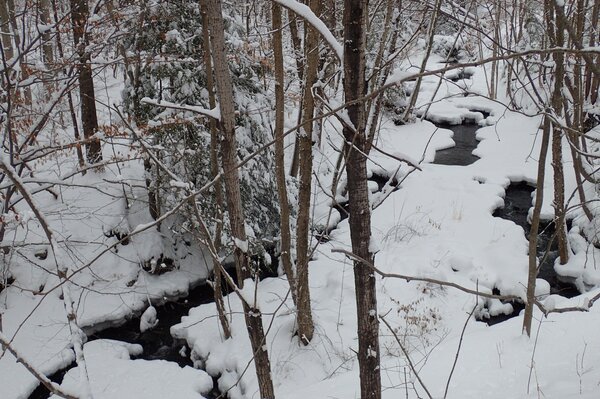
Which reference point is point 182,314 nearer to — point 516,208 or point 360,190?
point 360,190

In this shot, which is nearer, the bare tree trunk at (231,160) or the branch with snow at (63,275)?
the branch with snow at (63,275)

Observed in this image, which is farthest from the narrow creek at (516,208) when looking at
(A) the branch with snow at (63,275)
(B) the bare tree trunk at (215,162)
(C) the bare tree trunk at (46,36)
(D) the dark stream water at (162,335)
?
(C) the bare tree trunk at (46,36)

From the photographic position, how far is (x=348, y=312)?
22.2ft

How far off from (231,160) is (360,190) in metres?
1.04

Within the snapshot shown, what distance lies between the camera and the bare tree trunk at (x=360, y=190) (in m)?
1.68

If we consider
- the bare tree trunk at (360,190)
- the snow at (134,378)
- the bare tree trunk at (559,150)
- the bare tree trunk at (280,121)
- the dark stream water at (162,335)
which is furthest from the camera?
the dark stream water at (162,335)

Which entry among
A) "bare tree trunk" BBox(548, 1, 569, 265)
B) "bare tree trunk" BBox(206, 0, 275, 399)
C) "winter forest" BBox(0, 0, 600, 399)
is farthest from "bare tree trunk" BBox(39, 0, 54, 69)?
"bare tree trunk" BBox(548, 1, 569, 265)

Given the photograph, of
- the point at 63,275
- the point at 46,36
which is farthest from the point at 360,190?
the point at 46,36

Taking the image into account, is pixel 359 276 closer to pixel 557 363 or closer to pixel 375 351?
pixel 375 351

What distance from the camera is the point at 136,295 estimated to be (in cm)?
751

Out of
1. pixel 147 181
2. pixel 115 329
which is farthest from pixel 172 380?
pixel 147 181

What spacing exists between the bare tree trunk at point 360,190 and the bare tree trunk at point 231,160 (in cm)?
59

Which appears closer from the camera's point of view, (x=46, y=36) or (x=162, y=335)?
(x=162, y=335)

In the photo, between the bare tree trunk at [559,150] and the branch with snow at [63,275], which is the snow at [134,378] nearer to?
the branch with snow at [63,275]
